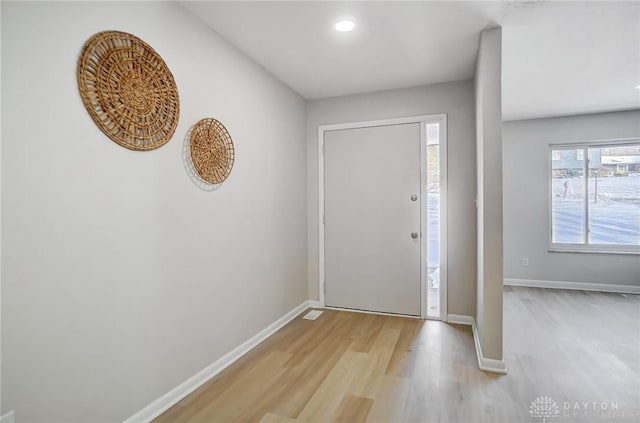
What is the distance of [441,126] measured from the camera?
338cm

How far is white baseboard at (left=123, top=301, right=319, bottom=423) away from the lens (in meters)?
1.83

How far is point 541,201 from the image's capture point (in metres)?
4.73

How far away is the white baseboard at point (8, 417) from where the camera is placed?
1225mm

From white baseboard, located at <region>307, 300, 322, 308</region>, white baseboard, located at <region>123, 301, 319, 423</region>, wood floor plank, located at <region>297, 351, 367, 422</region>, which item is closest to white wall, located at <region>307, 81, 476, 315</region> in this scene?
wood floor plank, located at <region>297, 351, 367, 422</region>

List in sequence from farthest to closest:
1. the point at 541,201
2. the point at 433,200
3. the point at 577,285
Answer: the point at 541,201 < the point at 577,285 < the point at 433,200

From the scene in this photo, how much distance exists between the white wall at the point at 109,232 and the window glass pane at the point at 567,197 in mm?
4432

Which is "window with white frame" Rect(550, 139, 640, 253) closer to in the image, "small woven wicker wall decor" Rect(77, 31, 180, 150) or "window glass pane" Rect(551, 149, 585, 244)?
"window glass pane" Rect(551, 149, 585, 244)

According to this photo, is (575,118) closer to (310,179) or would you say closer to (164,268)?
(310,179)

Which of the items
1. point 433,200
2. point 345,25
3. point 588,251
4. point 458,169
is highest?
point 345,25

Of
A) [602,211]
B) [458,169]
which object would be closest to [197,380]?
[458,169]

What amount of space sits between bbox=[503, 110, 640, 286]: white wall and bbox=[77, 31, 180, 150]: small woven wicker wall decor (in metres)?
4.74

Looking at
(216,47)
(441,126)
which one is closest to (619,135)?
(441,126)

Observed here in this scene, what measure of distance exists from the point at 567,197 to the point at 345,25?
4.30 metres

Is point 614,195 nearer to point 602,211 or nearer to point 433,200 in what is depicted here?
point 602,211
